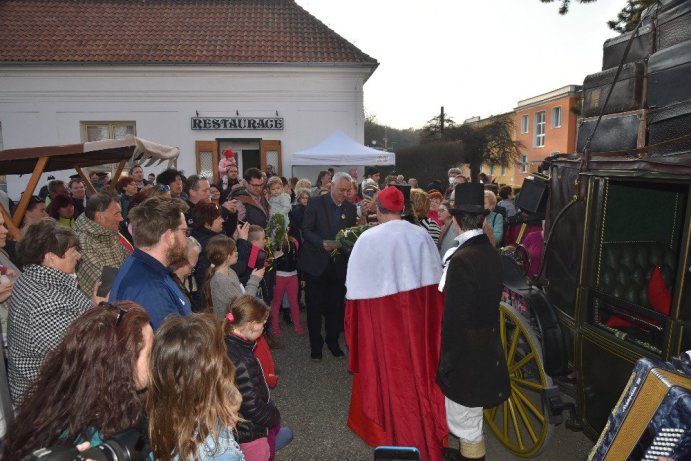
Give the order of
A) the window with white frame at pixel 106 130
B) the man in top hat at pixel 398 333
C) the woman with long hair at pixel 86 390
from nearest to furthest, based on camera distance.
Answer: the woman with long hair at pixel 86 390 < the man in top hat at pixel 398 333 < the window with white frame at pixel 106 130

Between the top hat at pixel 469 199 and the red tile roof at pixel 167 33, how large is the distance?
1339 centimetres

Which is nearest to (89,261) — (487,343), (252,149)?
(487,343)

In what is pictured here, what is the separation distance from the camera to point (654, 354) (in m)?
2.70

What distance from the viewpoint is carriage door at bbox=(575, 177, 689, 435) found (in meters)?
2.82

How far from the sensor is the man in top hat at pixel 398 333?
3707 millimetres

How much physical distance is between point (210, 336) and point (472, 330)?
185 centimetres

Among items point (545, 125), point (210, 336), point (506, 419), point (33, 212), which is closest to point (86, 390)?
point (210, 336)

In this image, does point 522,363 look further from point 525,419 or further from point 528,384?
point 525,419

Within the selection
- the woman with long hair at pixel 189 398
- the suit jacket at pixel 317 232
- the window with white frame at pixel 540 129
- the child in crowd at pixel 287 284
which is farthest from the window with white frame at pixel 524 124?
the woman with long hair at pixel 189 398

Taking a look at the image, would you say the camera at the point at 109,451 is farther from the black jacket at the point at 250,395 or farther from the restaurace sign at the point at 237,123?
the restaurace sign at the point at 237,123

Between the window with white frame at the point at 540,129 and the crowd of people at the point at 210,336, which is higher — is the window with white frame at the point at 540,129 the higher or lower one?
the higher one

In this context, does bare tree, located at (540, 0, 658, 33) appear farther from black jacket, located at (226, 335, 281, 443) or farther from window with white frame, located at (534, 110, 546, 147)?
window with white frame, located at (534, 110, 546, 147)

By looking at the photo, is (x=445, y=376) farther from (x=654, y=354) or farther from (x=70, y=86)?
(x=70, y=86)

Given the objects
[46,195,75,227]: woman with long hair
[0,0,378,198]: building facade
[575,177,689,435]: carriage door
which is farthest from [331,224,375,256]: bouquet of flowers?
[0,0,378,198]: building facade
